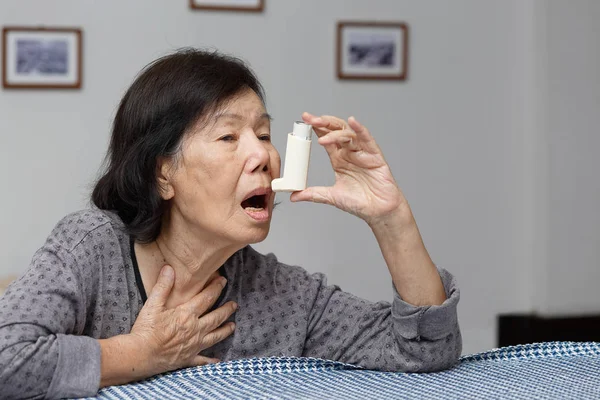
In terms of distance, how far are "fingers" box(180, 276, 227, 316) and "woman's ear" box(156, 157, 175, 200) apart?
190mm

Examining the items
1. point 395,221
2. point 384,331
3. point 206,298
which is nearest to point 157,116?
point 206,298

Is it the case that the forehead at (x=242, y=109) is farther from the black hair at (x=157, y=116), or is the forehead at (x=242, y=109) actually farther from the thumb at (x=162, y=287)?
the thumb at (x=162, y=287)

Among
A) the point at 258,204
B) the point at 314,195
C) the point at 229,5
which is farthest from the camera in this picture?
the point at 229,5

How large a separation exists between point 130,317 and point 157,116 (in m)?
0.38

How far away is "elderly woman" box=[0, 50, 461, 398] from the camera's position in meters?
1.53

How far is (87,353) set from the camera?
4.35 ft

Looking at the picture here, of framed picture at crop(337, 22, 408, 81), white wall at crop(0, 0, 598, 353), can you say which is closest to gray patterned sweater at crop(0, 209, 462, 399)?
white wall at crop(0, 0, 598, 353)

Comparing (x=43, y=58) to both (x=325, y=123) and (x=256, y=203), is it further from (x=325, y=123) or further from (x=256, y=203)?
(x=325, y=123)

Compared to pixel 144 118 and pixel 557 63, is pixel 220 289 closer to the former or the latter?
pixel 144 118

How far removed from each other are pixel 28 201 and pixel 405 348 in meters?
2.58

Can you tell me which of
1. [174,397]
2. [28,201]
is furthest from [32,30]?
[174,397]

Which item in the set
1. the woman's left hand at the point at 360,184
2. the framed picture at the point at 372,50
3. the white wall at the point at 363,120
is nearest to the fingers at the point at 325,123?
the woman's left hand at the point at 360,184

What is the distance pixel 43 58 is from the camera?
3727 millimetres

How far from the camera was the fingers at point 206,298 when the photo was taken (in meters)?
1.63
